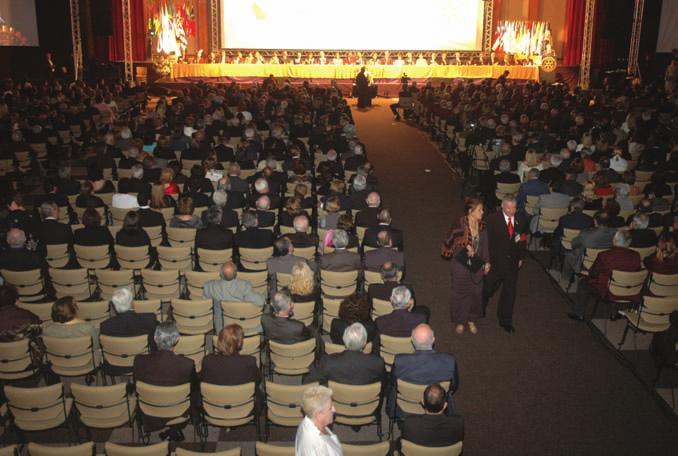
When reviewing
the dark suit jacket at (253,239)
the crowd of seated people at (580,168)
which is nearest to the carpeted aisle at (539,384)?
the crowd of seated people at (580,168)

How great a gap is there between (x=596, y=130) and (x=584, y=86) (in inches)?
484

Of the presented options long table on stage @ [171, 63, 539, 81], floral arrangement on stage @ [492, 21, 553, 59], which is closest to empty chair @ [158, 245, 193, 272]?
long table on stage @ [171, 63, 539, 81]

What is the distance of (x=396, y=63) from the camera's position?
94.5 feet

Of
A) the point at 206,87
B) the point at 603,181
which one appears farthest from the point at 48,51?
the point at 603,181

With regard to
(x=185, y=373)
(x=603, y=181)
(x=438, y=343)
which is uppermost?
(x=603, y=181)

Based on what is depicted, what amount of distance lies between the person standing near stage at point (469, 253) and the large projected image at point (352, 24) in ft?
82.6

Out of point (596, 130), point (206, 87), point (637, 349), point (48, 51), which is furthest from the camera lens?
point (48, 51)

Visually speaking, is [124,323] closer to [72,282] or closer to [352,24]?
[72,282]

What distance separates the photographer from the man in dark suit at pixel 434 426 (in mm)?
5176

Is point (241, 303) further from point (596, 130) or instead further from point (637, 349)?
point (596, 130)

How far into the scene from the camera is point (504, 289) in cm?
852

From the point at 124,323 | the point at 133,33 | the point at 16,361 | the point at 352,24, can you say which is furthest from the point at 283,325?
the point at 352,24

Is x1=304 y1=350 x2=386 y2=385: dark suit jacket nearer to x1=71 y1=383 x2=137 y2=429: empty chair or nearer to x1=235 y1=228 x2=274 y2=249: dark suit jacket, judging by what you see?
x1=71 y1=383 x2=137 y2=429: empty chair

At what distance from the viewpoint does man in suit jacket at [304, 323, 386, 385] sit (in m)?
6.12
